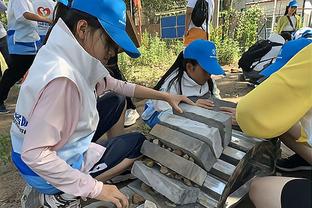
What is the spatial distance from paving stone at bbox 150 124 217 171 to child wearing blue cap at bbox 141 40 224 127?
22.3 inches

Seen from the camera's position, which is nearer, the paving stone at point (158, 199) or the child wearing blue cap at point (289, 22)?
the paving stone at point (158, 199)

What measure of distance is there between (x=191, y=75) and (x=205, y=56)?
205 mm

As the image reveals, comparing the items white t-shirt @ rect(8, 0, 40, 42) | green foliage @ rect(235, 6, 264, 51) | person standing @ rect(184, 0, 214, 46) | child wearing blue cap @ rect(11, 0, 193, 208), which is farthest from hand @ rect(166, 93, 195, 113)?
green foliage @ rect(235, 6, 264, 51)

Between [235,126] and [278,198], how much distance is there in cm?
68

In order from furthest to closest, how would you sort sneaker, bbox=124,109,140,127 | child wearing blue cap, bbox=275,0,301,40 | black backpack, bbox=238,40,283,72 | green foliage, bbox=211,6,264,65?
green foliage, bbox=211,6,264,65 → child wearing blue cap, bbox=275,0,301,40 → black backpack, bbox=238,40,283,72 → sneaker, bbox=124,109,140,127

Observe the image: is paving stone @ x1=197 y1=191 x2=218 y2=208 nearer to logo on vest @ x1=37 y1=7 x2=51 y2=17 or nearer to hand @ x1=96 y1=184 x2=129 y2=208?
hand @ x1=96 y1=184 x2=129 y2=208

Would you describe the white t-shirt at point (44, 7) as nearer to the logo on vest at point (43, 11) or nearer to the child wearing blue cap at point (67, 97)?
the logo on vest at point (43, 11)

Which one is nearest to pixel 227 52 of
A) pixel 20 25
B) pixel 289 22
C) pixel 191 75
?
pixel 289 22

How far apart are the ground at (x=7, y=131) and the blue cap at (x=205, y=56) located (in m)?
0.99

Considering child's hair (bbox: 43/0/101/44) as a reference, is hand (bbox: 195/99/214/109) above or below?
below

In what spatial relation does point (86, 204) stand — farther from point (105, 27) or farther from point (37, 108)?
point (105, 27)

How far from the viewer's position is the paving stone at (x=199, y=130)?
61.1 inches

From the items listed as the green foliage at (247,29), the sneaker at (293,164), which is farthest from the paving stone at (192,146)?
the green foliage at (247,29)

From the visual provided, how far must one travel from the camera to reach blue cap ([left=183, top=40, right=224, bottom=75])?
2.18 metres
